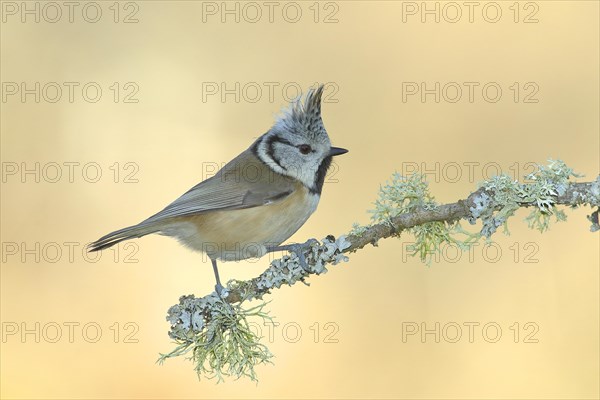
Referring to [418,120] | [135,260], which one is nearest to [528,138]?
[418,120]

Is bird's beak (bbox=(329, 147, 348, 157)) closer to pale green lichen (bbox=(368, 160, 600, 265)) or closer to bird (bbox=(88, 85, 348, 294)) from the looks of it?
bird (bbox=(88, 85, 348, 294))

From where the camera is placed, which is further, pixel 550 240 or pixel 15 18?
pixel 15 18

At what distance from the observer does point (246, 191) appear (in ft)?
12.1

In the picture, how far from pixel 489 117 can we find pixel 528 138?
0.29 metres

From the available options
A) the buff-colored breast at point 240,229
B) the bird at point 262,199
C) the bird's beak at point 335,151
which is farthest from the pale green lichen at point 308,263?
the bird's beak at point 335,151

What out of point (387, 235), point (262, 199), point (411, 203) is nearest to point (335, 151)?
point (262, 199)

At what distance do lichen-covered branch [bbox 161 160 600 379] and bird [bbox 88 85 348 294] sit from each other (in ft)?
2.25

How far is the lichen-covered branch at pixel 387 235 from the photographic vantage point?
2.51 meters

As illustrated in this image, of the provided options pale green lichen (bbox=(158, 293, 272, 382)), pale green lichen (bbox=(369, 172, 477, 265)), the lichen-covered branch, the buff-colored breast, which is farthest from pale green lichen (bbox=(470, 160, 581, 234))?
the buff-colored breast

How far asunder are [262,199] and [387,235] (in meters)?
1.17

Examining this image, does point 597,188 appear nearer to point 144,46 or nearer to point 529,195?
point 529,195

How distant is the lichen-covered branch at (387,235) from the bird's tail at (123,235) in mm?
535

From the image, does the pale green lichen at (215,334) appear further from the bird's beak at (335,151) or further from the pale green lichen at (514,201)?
the bird's beak at (335,151)

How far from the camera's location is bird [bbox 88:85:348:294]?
356cm
